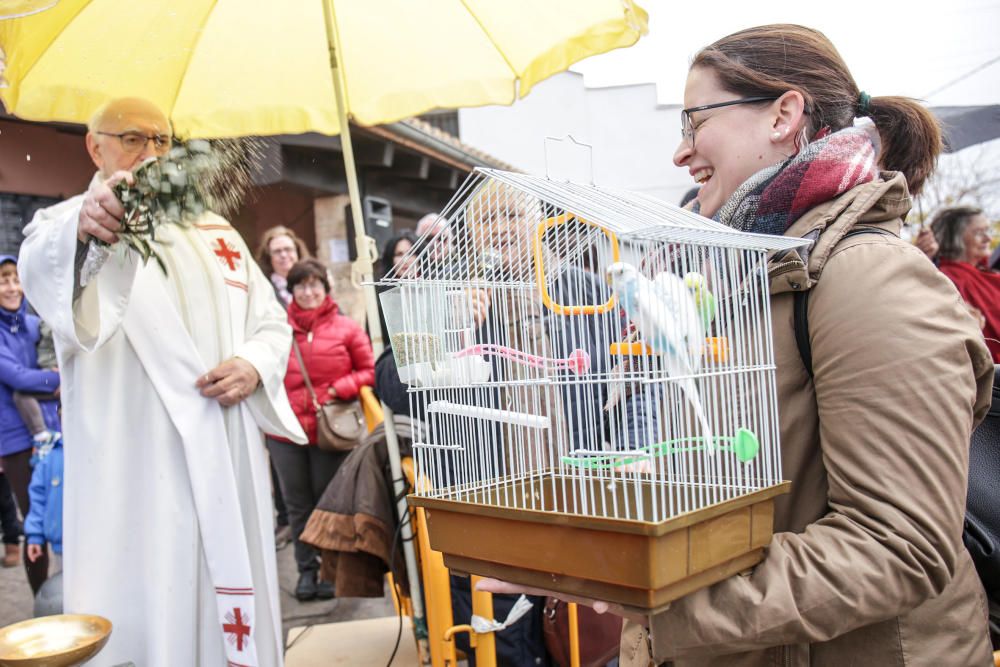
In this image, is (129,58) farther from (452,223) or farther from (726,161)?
(726,161)

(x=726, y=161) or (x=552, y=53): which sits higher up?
(x=552, y=53)

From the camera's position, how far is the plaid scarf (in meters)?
1.11

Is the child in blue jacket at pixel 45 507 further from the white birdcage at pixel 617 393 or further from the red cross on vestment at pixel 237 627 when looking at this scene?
the white birdcage at pixel 617 393

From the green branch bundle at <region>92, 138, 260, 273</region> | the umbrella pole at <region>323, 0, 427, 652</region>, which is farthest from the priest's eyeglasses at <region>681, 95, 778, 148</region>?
the umbrella pole at <region>323, 0, 427, 652</region>

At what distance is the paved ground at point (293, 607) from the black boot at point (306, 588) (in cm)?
3

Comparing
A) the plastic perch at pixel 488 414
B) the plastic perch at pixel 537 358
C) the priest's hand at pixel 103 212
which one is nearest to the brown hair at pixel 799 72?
the plastic perch at pixel 537 358

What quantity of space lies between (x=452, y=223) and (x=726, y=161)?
499mm

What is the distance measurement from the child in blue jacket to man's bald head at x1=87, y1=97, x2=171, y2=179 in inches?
75.8

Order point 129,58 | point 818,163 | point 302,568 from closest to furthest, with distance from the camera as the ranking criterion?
point 818,163
point 129,58
point 302,568

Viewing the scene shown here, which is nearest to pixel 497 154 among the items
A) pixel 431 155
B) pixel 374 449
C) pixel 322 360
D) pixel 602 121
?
pixel 602 121

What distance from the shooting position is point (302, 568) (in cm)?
434

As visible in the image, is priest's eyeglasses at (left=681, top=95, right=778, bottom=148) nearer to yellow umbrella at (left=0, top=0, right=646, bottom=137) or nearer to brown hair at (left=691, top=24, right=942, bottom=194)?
brown hair at (left=691, top=24, right=942, bottom=194)

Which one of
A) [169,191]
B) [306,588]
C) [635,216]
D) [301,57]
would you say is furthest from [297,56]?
[306,588]

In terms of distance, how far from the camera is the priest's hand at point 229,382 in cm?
229
